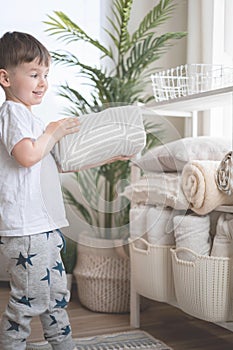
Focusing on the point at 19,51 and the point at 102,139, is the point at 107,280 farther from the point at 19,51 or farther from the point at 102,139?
the point at 19,51

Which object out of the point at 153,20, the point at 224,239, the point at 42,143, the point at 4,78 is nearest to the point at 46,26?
the point at 153,20

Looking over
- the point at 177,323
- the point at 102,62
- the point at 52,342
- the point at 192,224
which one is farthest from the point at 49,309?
the point at 102,62

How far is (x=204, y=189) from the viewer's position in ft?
5.27

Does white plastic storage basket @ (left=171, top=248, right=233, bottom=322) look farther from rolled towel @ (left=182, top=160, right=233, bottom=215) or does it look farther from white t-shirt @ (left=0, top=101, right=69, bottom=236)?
white t-shirt @ (left=0, top=101, right=69, bottom=236)

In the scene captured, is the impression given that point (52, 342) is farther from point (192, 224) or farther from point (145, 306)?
point (145, 306)

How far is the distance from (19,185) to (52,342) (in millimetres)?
422

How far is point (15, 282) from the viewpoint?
1.50 metres

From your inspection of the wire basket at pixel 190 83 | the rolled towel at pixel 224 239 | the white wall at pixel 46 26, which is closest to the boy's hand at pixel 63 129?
the rolled towel at pixel 224 239

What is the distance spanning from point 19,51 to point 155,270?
78 cm

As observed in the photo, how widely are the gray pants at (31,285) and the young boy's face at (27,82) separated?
0.34m

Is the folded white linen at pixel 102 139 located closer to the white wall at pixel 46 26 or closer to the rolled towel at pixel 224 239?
the rolled towel at pixel 224 239

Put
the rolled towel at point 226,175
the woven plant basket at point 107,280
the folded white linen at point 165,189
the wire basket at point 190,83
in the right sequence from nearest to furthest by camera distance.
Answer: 1. the rolled towel at point 226,175
2. the folded white linen at point 165,189
3. the wire basket at point 190,83
4. the woven plant basket at point 107,280

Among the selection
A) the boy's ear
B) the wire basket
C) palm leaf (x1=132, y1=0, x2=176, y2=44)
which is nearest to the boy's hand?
the boy's ear

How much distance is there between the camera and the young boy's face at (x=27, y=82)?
1.47 meters
